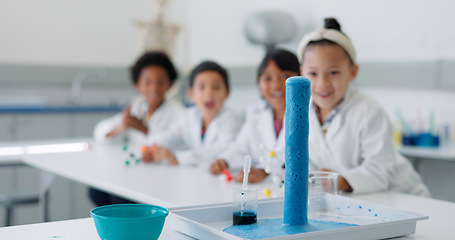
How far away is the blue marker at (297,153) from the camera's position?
109 cm

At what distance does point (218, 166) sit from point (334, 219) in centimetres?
83

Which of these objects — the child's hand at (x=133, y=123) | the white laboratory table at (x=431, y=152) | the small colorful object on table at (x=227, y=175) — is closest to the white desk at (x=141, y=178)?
the small colorful object on table at (x=227, y=175)

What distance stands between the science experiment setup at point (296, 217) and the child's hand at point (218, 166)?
751mm

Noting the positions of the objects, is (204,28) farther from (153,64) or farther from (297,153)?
(297,153)

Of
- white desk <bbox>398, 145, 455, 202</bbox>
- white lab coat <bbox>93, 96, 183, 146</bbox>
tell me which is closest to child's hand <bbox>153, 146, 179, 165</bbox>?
white lab coat <bbox>93, 96, 183, 146</bbox>

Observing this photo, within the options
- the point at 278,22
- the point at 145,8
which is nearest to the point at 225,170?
the point at 278,22

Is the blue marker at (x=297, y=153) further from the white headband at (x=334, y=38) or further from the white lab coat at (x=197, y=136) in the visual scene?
the white lab coat at (x=197, y=136)

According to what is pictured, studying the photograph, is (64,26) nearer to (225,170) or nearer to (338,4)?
(338,4)

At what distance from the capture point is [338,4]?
413cm

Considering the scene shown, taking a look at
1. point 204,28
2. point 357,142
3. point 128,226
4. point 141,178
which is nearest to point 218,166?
point 141,178

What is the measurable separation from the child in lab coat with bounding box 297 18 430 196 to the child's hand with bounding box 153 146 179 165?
67 centimetres

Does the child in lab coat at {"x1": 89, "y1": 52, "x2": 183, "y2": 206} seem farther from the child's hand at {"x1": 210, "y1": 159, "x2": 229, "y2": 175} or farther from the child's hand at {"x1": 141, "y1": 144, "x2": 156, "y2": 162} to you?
the child's hand at {"x1": 210, "y1": 159, "x2": 229, "y2": 175}

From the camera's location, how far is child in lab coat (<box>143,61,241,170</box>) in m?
2.53

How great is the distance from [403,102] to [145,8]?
2985 mm
